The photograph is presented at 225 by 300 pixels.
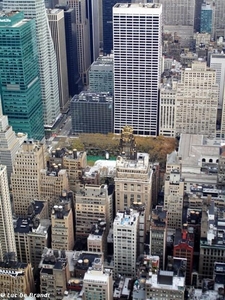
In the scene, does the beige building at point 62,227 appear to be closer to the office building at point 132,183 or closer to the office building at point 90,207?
Answer: the office building at point 90,207

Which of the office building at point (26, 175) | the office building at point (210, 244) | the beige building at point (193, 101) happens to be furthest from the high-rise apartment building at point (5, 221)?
the beige building at point (193, 101)

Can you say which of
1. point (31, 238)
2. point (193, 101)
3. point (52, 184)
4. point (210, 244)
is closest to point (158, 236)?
point (210, 244)

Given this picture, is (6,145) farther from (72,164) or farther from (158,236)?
(158,236)

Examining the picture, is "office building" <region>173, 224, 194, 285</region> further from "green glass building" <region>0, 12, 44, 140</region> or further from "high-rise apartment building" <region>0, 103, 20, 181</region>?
"green glass building" <region>0, 12, 44, 140</region>

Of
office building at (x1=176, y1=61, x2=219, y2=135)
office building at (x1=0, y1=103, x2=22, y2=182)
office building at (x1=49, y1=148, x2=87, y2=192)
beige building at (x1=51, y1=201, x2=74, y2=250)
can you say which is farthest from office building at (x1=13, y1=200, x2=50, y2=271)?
office building at (x1=176, y1=61, x2=219, y2=135)

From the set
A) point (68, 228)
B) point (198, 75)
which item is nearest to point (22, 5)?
point (198, 75)

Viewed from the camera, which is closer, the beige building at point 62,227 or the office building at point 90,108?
the beige building at point 62,227
